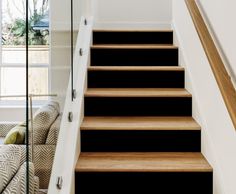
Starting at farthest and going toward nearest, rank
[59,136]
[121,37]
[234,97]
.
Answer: [121,37] → [59,136] → [234,97]

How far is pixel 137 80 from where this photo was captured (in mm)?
2859

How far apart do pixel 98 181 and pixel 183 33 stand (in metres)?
1.53

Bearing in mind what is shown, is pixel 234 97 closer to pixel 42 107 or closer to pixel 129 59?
pixel 42 107

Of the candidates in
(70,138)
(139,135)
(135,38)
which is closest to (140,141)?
(139,135)

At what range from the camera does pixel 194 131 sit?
89.2 inches

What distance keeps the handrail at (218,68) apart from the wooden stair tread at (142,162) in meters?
0.55

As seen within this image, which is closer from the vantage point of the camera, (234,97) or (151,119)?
(234,97)

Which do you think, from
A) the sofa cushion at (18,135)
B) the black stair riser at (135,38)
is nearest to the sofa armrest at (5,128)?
the black stair riser at (135,38)

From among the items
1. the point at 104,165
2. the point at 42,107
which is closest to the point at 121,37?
the point at 104,165

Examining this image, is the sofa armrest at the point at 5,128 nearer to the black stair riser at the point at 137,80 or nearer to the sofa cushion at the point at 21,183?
the black stair riser at the point at 137,80

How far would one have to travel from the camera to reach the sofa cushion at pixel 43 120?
152 cm

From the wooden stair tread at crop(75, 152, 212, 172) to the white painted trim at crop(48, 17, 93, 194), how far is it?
77mm

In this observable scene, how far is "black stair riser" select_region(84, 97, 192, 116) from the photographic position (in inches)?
100

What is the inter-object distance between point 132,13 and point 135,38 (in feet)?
4.20
